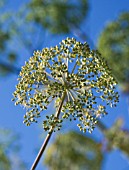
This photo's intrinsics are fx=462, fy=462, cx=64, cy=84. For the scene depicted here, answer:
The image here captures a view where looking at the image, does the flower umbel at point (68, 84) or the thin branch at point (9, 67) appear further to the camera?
the thin branch at point (9, 67)

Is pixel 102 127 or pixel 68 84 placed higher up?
pixel 102 127

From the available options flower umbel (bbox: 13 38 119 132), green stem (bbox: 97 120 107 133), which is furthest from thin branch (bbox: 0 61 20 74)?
flower umbel (bbox: 13 38 119 132)

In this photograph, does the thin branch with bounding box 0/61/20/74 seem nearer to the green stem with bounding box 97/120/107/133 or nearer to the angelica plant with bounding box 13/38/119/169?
the green stem with bounding box 97/120/107/133

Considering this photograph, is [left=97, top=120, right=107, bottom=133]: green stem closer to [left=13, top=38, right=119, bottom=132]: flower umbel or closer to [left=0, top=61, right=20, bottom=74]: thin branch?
[left=0, top=61, right=20, bottom=74]: thin branch

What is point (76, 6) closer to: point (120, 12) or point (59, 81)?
point (120, 12)

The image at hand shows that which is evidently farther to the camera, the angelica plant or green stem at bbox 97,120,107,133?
green stem at bbox 97,120,107,133

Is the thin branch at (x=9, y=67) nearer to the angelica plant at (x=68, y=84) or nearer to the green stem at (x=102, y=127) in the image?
the green stem at (x=102, y=127)

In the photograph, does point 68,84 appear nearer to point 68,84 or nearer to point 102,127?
point 68,84

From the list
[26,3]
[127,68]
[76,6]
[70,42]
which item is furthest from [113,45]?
[70,42]

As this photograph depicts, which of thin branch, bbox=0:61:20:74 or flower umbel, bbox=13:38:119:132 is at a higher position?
thin branch, bbox=0:61:20:74

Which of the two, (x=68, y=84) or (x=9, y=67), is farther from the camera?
(x=9, y=67)

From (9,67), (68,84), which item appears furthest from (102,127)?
(68,84)

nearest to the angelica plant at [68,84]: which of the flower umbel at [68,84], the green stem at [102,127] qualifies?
the flower umbel at [68,84]
